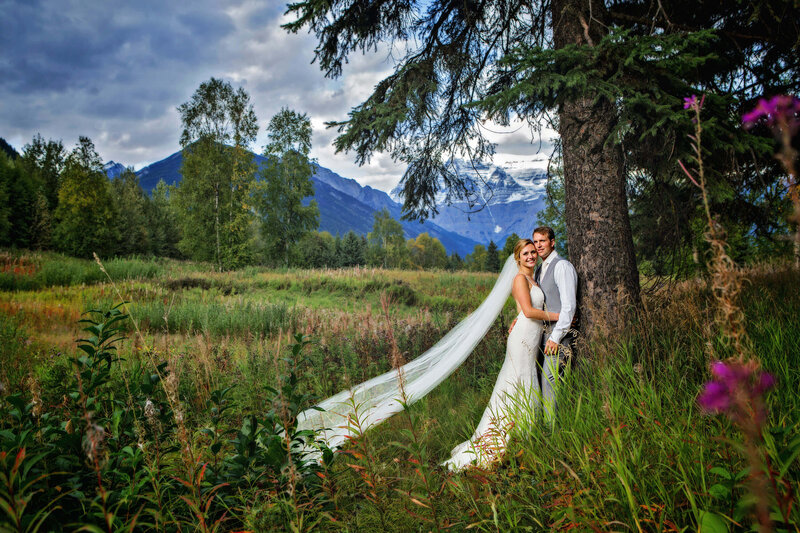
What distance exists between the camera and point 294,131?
99.3 ft

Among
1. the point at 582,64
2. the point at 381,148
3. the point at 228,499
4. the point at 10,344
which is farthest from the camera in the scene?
the point at 381,148

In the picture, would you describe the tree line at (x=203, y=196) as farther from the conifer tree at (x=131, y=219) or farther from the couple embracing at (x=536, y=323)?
the couple embracing at (x=536, y=323)

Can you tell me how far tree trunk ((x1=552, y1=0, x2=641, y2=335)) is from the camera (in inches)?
156

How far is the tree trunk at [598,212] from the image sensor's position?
13.0ft

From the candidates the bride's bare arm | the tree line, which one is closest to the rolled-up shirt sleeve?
the bride's bare arm

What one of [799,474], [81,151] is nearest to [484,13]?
[799,474]

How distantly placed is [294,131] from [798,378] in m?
31.9

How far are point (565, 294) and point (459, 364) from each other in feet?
5.26

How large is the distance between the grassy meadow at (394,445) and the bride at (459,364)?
0.29 m

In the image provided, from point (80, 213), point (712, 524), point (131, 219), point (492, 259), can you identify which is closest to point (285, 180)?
point (80, 213)

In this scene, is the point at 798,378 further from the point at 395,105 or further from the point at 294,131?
the point at 294,131

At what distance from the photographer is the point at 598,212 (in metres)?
4.04

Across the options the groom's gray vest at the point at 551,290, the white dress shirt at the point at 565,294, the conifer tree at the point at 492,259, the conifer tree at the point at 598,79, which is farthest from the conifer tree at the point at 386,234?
the white dress shirt at the point at 565,294

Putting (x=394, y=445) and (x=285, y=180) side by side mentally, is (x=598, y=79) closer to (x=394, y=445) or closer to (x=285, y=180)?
(x=394, y=445)
